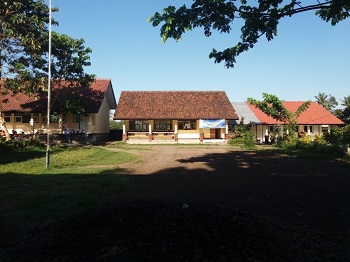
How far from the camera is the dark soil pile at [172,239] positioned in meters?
4.00

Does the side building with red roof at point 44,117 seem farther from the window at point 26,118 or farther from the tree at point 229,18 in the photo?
the tree at point 229,18

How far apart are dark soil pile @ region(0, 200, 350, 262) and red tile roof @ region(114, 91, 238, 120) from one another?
2911cm

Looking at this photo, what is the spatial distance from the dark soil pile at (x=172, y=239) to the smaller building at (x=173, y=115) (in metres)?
28.7

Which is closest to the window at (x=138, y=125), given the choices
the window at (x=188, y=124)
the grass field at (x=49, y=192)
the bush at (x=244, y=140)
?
the window at (x=188, y=124)

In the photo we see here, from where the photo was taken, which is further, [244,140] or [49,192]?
[244,140]

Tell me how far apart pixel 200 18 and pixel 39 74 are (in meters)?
21.2

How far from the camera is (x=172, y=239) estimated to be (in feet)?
14.6

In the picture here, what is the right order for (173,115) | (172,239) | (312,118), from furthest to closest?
1. (312,118)
2. (173,115)
3. (172,239)

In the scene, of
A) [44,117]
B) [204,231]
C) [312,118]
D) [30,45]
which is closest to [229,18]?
[204,231]

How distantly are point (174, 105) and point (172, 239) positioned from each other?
32.3m

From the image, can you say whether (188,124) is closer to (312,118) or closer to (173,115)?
(173,115)

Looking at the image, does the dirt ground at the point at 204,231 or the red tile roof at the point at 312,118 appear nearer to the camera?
the dirt ground at the point at 204,231

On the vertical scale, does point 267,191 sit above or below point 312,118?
below

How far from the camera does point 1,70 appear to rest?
22.2 m
